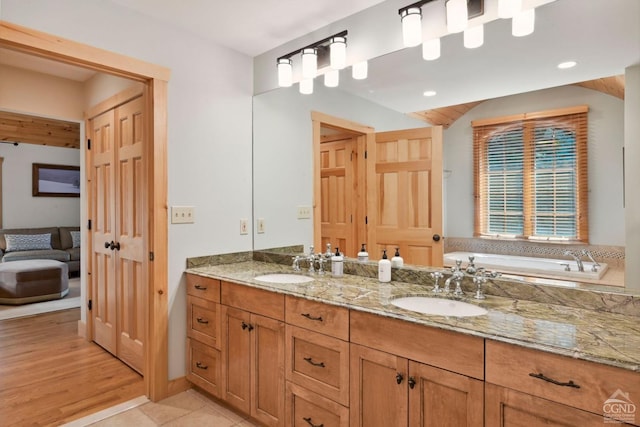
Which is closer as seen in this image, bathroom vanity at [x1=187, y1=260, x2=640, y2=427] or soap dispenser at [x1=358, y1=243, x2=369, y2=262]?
bathroom vanity at [x1=187, y1=260, x2=640, y2=427]

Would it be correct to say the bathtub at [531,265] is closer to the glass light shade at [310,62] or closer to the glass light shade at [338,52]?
the glass light shade at [338,52]

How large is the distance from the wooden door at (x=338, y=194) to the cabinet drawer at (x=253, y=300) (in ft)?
2.14

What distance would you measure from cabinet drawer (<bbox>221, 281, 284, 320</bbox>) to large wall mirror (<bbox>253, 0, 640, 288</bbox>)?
2.30ft

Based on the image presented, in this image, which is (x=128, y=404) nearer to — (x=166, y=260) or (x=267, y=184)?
(x=166, y=260)

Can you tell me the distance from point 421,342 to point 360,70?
165 centimetres

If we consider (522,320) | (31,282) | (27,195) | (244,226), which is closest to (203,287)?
(244,226)

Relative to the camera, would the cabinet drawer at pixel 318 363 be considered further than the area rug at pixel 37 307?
No

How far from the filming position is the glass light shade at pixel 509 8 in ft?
5.49

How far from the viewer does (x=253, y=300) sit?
80.2 inches

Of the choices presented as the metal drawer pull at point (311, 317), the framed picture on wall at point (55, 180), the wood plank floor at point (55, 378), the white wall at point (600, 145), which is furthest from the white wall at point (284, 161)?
the framed picture on wall at point (55, 180)

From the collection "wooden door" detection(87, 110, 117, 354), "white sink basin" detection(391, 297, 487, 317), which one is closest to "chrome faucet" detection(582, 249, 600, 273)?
"white sink basin" detection(391, 297, 487, 317)

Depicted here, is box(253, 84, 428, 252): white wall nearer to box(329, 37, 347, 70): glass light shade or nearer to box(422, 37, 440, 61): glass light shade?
box(329, 37, 347, 70): glass light shade

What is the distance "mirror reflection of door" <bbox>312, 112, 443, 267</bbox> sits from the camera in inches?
80.9

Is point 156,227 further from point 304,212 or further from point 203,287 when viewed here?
point 304,212
